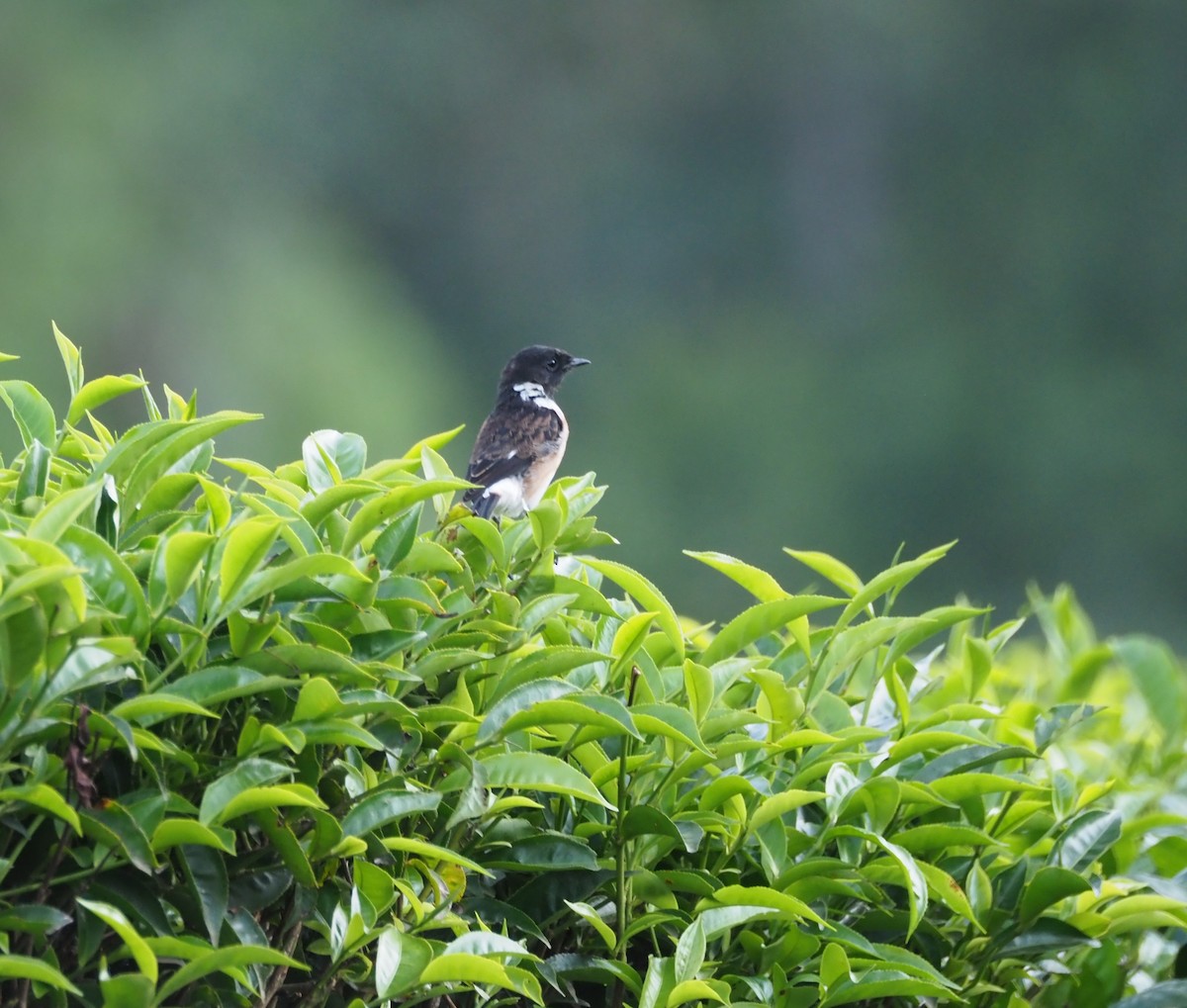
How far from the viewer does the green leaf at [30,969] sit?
116 centimetres

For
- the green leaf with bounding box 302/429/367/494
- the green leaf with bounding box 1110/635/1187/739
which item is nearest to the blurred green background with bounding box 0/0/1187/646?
the green leaf with bounding box 1110/635/1187/739

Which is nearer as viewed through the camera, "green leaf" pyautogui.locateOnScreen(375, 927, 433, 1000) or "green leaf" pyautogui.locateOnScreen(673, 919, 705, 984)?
"green leaf" pyautogui.locateOnScreen(375, 927, 433, 1000)

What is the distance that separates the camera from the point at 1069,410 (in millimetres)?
14508

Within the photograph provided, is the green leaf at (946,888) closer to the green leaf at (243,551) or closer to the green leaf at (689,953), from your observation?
the green leaf at (689,953)

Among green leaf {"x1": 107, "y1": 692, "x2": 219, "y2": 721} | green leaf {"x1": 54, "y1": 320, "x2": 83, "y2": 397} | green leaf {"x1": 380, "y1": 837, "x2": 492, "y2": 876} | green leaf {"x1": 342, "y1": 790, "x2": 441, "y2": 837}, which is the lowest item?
green leaf {"x1": 380, "y1": 837, "x2": 492, "y2": 876}

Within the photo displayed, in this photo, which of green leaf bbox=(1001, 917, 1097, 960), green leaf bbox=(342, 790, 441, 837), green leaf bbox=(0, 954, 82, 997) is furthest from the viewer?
green leaf bbox=(1001, 917, 1097, 960)

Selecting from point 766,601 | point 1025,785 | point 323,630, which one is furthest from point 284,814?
point 1025,785

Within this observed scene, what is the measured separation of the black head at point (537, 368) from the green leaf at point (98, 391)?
4318 mm

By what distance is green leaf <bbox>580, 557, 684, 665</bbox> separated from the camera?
165 centimetres

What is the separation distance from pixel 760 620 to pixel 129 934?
0.78m

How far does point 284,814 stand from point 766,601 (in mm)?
614

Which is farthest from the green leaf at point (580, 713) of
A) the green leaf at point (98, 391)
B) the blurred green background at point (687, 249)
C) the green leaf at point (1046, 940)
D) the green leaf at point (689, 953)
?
the blurred green background at point (687, 249)

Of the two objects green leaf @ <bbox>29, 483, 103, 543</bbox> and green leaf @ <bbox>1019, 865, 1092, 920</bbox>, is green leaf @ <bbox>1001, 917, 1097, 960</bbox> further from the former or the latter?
green leaf @ <bbox>29, 483, 103, 543</bbox>

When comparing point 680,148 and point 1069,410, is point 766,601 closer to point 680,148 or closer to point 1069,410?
point 1069,410
